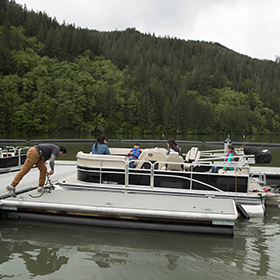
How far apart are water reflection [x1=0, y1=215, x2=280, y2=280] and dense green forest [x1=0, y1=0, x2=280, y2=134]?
217 ft

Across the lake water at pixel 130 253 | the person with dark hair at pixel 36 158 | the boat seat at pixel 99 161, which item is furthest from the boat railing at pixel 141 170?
the lake water at pixel 130 253

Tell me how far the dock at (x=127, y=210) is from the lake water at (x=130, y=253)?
0.17 m

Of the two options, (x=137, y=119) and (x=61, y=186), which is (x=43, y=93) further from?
(x=61, y=186)

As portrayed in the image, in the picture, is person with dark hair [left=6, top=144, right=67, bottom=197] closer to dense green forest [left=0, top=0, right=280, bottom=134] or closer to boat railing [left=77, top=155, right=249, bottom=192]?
boat railing [left=77, top=155, right=249, bottom=192]

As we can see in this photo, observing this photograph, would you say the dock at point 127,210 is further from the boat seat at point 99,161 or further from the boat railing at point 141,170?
the boat seat at point 99,161

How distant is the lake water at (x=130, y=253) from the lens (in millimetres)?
4242

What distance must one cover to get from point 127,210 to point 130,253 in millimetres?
928

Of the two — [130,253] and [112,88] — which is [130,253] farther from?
[112,88]

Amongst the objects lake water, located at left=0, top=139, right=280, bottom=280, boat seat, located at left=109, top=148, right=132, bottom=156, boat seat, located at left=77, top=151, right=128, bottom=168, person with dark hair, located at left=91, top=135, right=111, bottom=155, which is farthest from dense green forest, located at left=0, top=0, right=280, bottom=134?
lake water, located at left=0, top=139, right=280, bottom=280

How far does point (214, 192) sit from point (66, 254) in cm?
380

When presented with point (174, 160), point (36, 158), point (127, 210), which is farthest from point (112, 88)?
point (127, 210)

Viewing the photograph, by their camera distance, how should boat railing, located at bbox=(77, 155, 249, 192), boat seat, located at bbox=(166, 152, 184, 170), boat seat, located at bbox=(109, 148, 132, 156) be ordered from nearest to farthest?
boat railing, located at bbox=(77, 155, 249, 192) → boat seat, located at bbox=(166, 152, 184, 170) → boat seat, located at bbox=(109, 148, 132, 156)

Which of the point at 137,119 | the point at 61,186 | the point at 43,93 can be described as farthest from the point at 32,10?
the point at 61,186

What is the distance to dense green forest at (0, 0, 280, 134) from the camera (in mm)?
74438
